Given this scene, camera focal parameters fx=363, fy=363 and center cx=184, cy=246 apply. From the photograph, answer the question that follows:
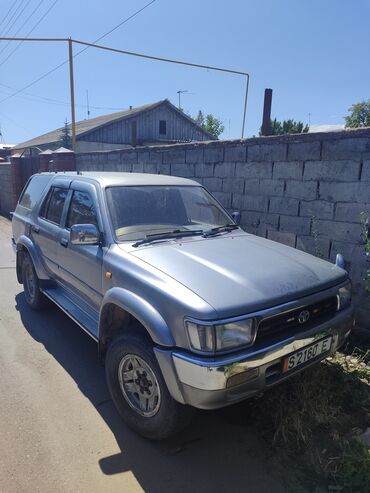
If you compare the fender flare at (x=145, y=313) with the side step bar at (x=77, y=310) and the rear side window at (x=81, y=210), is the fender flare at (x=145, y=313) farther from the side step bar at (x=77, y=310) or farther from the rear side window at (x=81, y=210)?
the rear side window at (x=81, y=210)

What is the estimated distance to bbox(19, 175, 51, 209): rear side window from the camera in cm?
468

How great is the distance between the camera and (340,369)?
130 inches

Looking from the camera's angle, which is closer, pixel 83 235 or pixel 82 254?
pixel 83 235

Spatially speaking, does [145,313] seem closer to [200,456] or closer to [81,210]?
[200,456]

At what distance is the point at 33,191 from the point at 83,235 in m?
2.49

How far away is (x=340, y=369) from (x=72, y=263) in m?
2.66

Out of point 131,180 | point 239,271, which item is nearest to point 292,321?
point 239,271

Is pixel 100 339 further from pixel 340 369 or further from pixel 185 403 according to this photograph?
pixel 340 369

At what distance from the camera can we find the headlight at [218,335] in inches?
81.0

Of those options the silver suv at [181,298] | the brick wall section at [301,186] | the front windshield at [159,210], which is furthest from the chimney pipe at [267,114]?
the silver suv at [181,298]

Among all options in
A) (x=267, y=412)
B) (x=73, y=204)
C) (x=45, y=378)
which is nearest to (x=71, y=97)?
(x=73, y=204)

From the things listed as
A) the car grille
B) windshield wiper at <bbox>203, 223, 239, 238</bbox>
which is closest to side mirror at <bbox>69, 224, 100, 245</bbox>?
windshield wiper at <bbox>203, 223, 239, 238</bbox>

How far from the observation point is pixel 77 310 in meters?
3.58

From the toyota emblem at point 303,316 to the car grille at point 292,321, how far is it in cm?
1
